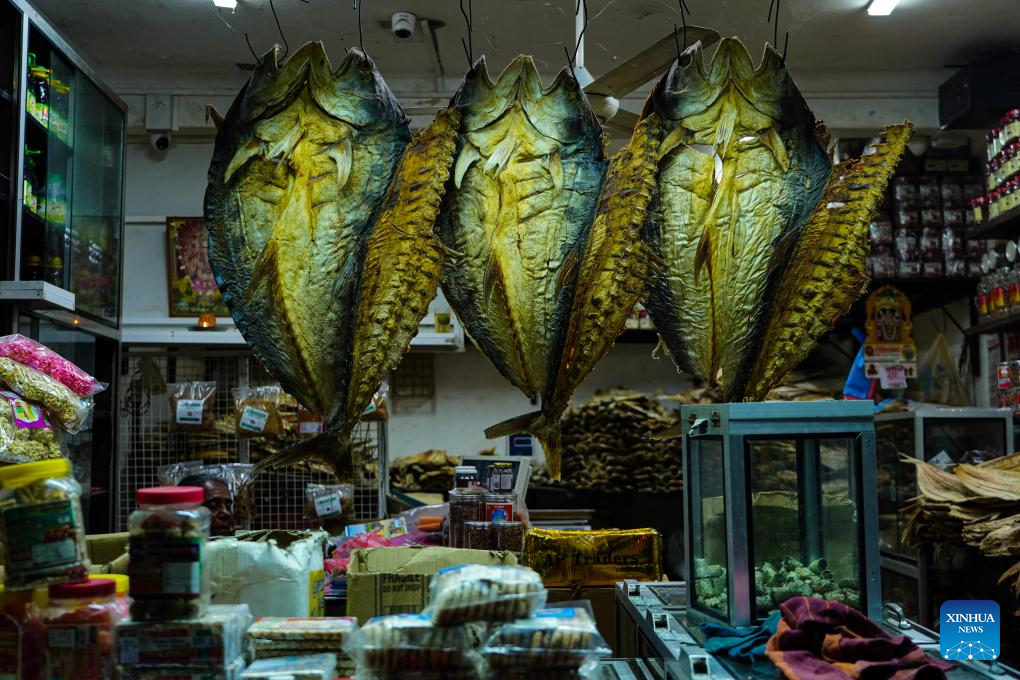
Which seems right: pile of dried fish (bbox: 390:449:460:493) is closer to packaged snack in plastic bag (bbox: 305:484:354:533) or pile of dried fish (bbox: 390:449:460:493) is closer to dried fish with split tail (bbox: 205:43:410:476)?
packaged snack in plastic bag (bbox: 305:484:354:533)

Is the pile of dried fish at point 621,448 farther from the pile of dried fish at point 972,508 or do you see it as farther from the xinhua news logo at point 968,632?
the xinhua news logo at point 968,632

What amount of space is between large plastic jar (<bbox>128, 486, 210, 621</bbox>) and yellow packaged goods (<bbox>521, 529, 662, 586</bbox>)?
4.70 feet

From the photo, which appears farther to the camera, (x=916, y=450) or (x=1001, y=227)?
(x=1001, y=227)

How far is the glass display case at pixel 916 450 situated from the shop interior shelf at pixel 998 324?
0.54 m

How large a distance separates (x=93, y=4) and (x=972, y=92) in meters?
5.94

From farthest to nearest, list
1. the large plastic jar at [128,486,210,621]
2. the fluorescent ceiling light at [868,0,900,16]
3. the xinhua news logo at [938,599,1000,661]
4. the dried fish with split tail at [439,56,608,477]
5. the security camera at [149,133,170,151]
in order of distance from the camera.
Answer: the security camera at [149,133,170,151]
the fluorescent ceiling light at [868,0,900,16]
the dried fish with split tail at [439,56,608,477]
the xinhua news logo at [938,599,1000,661]
the large plastic jar at [128,486,210,621]

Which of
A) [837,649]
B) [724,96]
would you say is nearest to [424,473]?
[724,96]

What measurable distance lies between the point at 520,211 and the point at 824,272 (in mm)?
734

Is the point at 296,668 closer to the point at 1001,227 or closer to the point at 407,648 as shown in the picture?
the point at 407,648

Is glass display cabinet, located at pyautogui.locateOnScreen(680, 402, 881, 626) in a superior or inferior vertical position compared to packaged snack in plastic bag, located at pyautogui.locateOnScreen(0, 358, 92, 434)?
inferior

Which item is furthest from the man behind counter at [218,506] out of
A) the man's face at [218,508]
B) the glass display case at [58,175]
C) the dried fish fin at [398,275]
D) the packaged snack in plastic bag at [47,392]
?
the dried fish fin at [398,275]

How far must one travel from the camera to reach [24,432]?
2604 millimetres

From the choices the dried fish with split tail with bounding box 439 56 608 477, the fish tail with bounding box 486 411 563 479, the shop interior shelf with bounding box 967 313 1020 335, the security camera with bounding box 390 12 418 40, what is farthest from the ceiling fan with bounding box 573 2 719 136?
the shop interior shelf with bounding box 967 313 1020 335

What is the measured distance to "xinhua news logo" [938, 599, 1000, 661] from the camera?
1.79 metres
